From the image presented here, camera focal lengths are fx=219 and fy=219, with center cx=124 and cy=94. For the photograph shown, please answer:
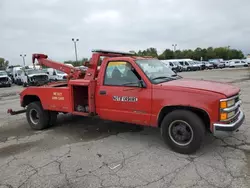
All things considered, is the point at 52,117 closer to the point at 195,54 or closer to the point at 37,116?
the point at 37,116

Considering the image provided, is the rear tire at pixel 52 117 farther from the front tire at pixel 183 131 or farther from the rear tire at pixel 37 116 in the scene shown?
the front tire at pixel 183 131

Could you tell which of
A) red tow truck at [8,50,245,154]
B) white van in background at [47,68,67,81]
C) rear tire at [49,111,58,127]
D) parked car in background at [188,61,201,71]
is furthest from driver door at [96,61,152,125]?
parked car in background at [188,61,201,71]

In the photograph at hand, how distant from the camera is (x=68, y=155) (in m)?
4.32

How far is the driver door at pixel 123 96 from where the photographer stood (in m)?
4.35

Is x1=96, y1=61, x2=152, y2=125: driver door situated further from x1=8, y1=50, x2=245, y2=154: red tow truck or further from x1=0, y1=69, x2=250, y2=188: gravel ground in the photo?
x1=0, y1=69, x2=250, y2=188: gravel ground

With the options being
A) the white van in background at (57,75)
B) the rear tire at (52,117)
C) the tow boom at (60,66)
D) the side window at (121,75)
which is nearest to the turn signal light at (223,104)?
the side window at (121,75)

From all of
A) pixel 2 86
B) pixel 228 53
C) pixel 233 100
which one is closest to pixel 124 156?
pixel 233 100

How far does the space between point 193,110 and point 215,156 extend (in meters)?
0.91

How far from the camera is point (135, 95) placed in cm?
440

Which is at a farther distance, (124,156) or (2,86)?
(2,86)

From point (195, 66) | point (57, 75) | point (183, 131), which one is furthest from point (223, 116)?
point (195, 66)

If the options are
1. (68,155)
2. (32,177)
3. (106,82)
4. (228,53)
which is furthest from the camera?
(228,53)

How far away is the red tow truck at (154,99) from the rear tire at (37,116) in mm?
409

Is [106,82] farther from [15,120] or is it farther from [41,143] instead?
[15,120]
